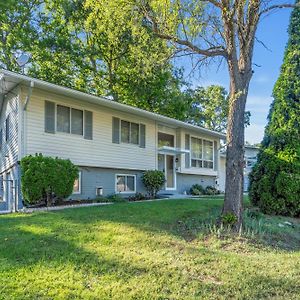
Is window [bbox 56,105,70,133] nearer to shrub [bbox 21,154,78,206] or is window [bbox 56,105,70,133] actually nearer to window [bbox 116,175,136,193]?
shrub [bbox 21,154,78,206]

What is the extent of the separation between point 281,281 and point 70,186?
26.7 feet

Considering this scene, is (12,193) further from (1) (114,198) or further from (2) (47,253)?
(2) (47,253)

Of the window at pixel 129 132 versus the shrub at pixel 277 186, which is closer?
the shrub at pixel 277 186

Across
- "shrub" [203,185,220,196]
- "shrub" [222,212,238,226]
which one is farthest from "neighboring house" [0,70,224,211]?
"shrub" [222,212,238,226]

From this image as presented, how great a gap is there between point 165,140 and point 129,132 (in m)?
3.38

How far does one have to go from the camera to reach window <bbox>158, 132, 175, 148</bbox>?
18862mm

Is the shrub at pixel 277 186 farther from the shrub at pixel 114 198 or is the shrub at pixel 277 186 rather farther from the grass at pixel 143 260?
the shrub at pixel 114 198

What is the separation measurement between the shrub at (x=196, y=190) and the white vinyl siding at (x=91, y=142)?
3.61 m

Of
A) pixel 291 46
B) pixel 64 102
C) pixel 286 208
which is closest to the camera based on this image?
pixel 286 208

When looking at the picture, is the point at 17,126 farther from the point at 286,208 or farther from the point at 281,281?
the point at 281,281

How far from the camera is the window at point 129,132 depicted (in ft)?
52.7

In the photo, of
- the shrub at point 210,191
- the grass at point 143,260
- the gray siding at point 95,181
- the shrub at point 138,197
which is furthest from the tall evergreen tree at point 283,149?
the shrub at point 210,191

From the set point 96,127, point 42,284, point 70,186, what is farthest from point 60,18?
point 42,284

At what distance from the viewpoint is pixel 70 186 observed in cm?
1166
